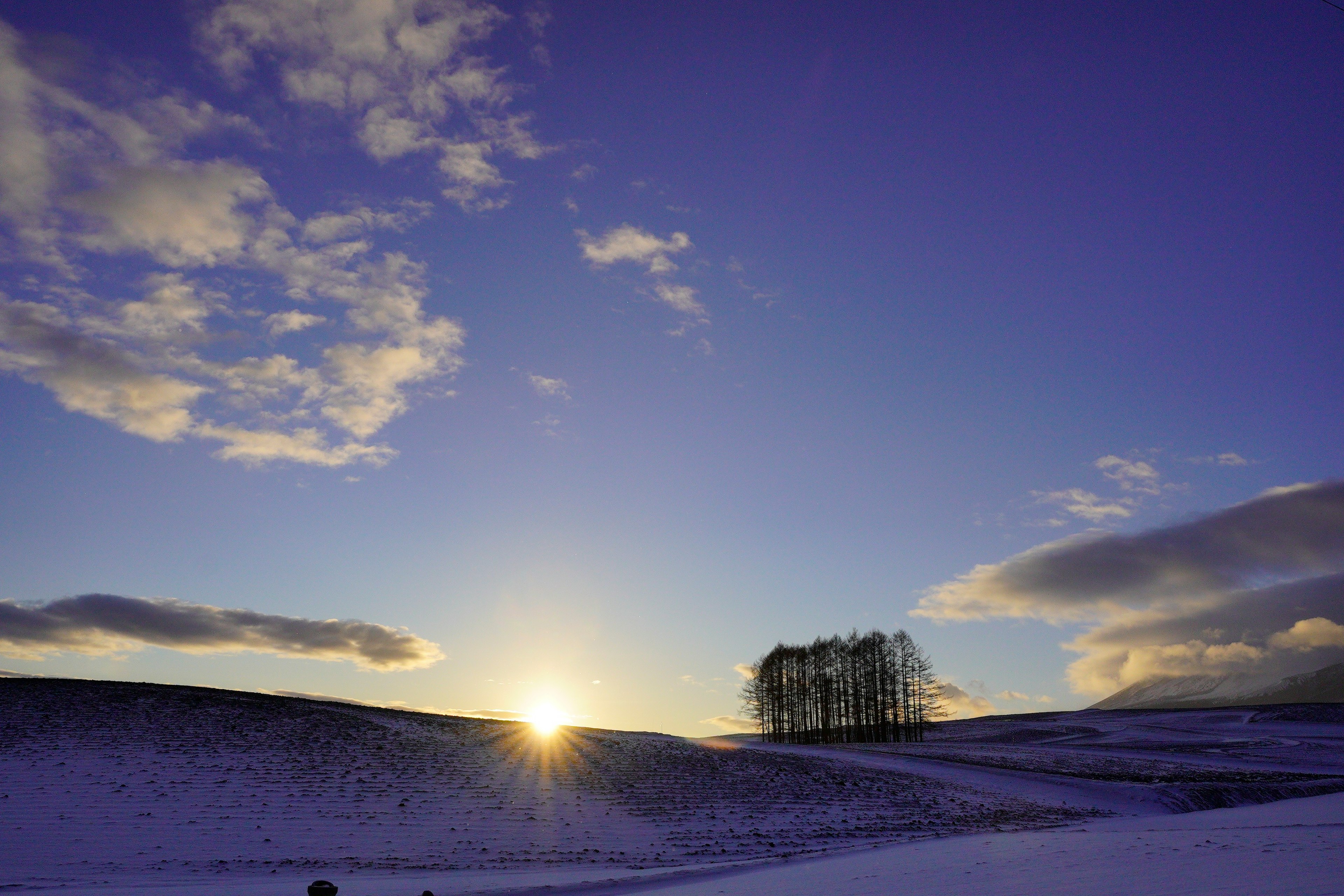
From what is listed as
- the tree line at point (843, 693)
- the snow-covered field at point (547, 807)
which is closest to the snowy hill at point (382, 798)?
the snow-covered field at point (547, 807)

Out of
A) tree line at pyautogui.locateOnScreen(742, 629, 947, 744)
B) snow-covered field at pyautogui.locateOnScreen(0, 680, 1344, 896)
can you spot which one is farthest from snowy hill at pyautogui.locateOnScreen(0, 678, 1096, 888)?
tree line at pyautogui.locateOnScreen(742, 629, 947, 744)

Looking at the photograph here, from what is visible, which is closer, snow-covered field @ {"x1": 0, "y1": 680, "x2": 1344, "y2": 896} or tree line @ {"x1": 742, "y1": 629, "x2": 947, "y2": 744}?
snow-covered field @ {"x1": 0, "y1": 680, "x2": 1344, "y2": 896}

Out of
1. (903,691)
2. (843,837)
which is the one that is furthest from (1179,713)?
(843,837)

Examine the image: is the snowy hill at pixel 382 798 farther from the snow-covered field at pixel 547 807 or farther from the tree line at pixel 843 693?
the tree line at pixel 843 693

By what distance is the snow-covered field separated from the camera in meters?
17.8

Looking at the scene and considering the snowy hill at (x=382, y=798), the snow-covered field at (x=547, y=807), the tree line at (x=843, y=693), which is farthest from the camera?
the tree line at (x=843, y=693)

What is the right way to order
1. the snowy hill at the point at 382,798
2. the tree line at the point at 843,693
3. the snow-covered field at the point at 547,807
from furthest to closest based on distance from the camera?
the tree line at the point at 843,693, the snowy hill at the point at 382,798, the snow-covered field at the point at 547,807

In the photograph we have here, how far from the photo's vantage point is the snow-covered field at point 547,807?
1780cm

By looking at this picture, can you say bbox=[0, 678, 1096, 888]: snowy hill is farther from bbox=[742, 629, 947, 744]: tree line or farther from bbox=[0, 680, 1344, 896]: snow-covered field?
bbox=[742, 629, 947, 744]: tree line

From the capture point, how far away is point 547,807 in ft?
93.1

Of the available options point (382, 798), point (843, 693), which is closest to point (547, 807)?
point (382, 798)

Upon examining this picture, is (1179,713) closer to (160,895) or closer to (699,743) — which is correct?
(699,743)

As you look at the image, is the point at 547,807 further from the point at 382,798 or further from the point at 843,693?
the point at 843,693

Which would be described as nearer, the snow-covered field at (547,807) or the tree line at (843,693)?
the snow-covered field at (547,807)
